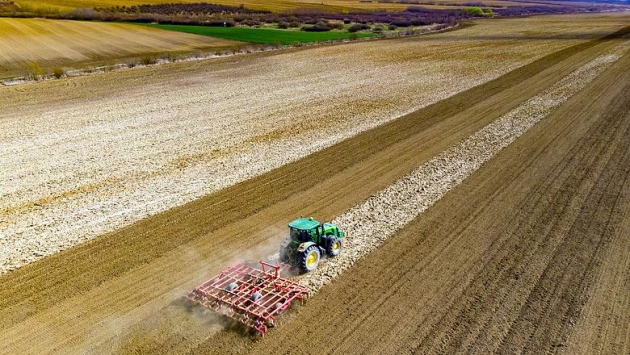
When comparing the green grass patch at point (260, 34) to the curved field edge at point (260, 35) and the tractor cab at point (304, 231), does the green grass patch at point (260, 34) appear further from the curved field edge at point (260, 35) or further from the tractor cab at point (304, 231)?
the tractor cab at point (304, 231)

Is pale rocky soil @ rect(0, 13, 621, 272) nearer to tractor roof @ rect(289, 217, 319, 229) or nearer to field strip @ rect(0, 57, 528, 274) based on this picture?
field strip @ rect(0, 57, 528, 274)

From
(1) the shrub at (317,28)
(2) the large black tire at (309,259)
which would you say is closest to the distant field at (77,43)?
(1) the shrub at (317,28)

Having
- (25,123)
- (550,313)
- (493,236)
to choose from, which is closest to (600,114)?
(493,236)

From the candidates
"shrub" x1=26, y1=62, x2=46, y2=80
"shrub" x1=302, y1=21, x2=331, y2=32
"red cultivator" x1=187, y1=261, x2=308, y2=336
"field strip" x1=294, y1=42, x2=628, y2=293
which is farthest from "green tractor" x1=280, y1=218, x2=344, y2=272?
"shrub" x1=302, y1=21, x2=331, y2=32

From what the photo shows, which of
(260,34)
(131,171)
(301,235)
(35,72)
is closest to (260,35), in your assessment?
(260,34)

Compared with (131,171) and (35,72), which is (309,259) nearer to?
(131,171)

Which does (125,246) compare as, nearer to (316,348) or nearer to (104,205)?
(104,205)
